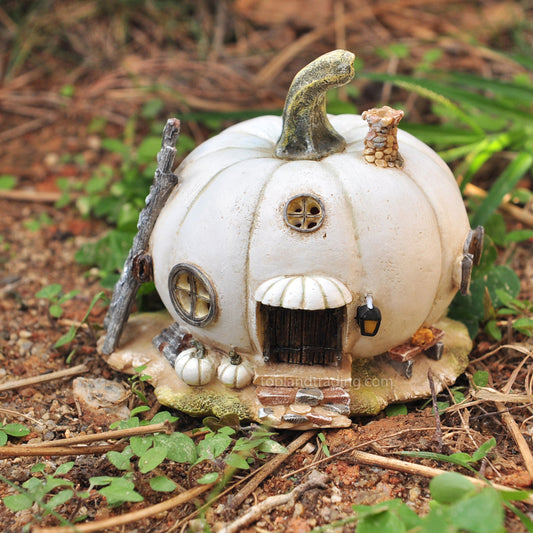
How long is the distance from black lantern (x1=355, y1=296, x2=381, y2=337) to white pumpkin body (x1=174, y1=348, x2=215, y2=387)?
2.16 feet

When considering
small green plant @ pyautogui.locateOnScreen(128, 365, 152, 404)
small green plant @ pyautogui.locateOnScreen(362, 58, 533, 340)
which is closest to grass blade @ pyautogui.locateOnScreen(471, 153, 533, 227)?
small green plant @ pyautogui.locateOnScreen(362, 58, 533, 340)

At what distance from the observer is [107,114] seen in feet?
17.0

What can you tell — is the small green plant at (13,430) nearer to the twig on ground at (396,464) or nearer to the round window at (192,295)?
the round window at (192,295)

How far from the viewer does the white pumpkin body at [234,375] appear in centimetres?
268

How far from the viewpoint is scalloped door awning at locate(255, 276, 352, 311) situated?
2393 mm

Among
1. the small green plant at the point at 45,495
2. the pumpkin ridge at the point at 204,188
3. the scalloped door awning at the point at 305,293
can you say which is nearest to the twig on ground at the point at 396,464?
the scalloped door awning at the point at 305,293

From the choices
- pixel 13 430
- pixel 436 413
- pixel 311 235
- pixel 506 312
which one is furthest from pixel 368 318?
pixel 13 430

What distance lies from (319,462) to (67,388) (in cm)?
123

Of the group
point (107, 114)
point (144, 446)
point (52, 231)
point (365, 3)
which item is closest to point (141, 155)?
point (52, 231)

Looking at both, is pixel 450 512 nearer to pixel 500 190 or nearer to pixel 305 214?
pixel 305 214

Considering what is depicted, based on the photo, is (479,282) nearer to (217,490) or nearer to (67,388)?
(217,490)

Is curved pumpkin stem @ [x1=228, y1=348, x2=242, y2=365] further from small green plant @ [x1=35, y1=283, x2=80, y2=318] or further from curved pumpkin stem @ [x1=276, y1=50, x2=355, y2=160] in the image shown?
small green plant @ [x1=35, y1=283, x2=80, y2=318]

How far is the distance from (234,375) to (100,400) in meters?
0.63

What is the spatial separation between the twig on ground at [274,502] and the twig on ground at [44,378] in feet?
3.84
